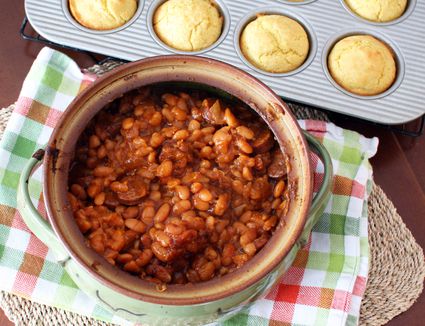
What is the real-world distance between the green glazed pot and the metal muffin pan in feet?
1.85

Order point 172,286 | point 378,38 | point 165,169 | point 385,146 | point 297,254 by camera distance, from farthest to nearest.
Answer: point 378,38 → point 385,146 → point 297,254 → point 165,169 → point 172,286

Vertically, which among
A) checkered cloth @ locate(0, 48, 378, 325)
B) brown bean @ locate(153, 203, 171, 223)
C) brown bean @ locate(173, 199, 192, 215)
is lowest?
checkered cloth @ locate(0, 48, 378, 325)

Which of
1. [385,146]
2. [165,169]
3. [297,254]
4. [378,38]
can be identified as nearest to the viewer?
[165,169]

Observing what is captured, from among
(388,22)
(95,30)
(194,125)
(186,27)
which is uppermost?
(388,22)

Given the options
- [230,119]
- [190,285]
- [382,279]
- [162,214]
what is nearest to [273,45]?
[230,119]

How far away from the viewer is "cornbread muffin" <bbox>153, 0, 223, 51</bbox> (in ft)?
6.67

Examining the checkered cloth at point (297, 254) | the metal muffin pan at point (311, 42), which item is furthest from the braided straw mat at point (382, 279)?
the metal muffin pan at point (311, 42)

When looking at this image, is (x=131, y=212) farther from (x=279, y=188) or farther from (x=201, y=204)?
(x=279, y=188)

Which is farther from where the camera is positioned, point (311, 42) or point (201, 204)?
point (311, 42)

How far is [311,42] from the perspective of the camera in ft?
6.79

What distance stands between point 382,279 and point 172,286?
0.76 m

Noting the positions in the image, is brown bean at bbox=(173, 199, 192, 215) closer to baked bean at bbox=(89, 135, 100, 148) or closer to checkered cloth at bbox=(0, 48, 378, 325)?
baked bean at bbox=(89, 135, 100, 148)

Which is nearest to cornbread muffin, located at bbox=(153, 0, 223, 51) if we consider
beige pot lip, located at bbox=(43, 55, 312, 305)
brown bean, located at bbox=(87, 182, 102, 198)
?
beige pot lip, located at bbox=(43, 55, 312, 305)

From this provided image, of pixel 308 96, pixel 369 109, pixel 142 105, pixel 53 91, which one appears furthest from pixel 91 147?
pixel 369 109
